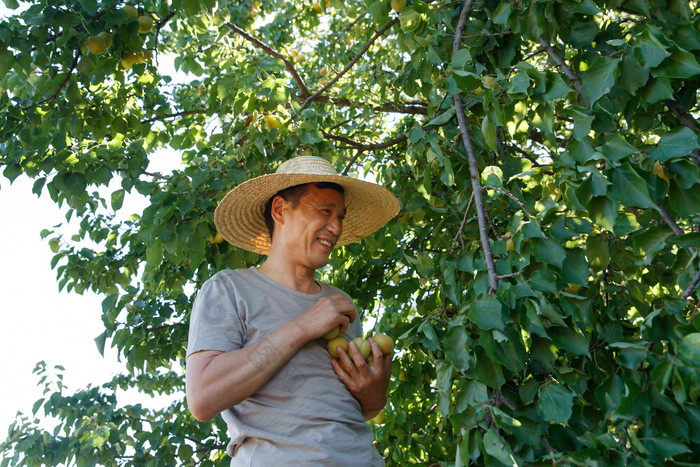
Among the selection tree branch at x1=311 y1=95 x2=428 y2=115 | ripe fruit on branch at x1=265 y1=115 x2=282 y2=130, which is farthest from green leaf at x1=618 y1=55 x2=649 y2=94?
tree branch at x1=311 y1=95 x2=428 y2=115

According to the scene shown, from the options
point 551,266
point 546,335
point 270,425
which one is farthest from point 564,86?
point 270,425

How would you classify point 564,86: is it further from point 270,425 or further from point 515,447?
point 270,425

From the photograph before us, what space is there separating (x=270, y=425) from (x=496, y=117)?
44.0 inches

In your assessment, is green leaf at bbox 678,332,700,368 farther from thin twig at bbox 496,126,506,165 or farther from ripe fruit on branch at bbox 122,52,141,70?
ripe fruit on branch at bbox 122,52,141,70

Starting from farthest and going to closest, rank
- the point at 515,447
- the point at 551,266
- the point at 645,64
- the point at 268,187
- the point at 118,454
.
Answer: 1. the point at 118,454
2. the point at 268,187
3. the point at 551,266
4. the point at 645,64
5. the point at 515,447

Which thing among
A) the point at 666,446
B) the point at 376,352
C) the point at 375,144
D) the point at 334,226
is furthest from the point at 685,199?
the point at 375,144

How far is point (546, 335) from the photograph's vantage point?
5.08ft

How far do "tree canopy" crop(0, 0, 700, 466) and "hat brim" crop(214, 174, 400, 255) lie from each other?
0.61 feet

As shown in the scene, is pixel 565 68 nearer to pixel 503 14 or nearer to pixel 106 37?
pixel 503 14

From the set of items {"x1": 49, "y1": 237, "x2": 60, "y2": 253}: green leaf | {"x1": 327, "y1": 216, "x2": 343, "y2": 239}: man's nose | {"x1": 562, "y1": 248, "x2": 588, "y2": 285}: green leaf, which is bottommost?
{"x1": 562, "y1": 248, "x2": 588, "y2": 285}: green leaf

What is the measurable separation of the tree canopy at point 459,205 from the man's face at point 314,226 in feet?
0.93

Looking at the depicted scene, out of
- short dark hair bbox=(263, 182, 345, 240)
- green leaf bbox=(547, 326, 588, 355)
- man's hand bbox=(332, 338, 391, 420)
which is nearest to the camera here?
green leaf bbox=(547, 326, 588, 355)

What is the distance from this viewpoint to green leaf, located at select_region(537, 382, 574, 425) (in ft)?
4.98

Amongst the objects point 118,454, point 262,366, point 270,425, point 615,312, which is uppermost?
point 262,366
